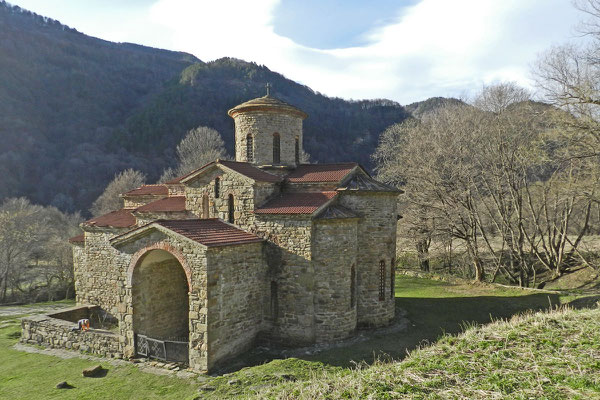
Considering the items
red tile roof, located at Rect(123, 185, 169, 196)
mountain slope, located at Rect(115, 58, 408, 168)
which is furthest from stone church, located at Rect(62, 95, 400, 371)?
mountain slope, located at Rect(115, 58, 408, 168)

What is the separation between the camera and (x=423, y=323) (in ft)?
43.7

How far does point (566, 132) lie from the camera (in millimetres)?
13148

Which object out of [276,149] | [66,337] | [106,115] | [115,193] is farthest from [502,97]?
[106,115]

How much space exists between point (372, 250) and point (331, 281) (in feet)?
8.13

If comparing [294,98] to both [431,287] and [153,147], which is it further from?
[431,287]

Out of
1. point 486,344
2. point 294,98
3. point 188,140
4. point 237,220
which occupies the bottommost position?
point 486,344

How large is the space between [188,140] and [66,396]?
37.2 m

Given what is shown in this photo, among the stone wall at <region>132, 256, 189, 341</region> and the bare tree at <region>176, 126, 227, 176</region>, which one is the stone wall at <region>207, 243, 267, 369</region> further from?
the bare tree at <region>176, 126, 227, 176</region>

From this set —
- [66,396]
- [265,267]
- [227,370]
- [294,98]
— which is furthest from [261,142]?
[294,98]

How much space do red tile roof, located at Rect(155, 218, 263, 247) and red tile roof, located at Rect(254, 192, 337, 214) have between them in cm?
100

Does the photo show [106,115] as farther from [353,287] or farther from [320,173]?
[353,287]

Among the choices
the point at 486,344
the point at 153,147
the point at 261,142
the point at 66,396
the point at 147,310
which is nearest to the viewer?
the point at 486,344

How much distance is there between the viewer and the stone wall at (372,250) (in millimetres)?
12711

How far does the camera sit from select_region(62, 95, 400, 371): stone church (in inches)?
390
